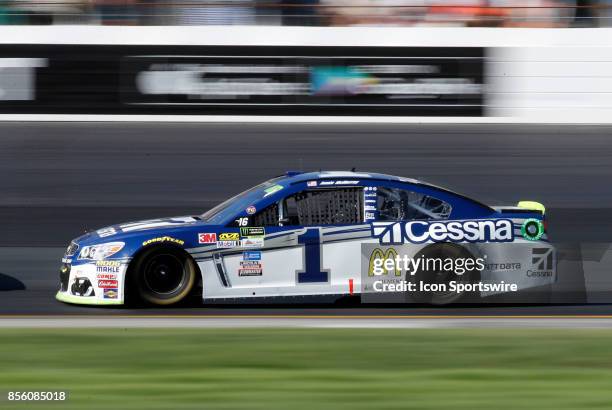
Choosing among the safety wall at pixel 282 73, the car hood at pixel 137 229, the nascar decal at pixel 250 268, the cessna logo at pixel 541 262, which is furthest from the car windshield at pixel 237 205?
the safety wall at pixel 282 73

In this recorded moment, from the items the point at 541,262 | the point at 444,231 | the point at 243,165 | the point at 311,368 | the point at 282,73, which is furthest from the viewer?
the point at 282,73

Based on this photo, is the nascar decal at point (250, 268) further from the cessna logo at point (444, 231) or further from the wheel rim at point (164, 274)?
the cessna logo at point (444, 231)

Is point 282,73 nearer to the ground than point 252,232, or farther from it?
farther from it

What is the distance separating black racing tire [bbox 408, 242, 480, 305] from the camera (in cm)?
905

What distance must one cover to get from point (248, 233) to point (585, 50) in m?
10.1

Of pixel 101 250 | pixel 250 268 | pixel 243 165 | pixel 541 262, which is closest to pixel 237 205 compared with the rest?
pixel 250 268

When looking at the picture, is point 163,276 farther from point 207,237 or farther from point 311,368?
point 311,368

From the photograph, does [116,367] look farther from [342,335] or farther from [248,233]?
[248,233]

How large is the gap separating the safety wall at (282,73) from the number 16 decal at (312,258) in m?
8.29

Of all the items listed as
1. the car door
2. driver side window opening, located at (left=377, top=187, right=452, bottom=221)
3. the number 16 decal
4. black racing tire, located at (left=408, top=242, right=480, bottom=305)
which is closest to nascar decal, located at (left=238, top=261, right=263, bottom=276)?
the car door

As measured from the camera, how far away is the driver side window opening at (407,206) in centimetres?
A: 912

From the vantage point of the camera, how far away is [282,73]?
17.1 m

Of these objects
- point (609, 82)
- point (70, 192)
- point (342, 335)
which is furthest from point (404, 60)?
point (342, 335)

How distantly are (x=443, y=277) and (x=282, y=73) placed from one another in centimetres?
854
